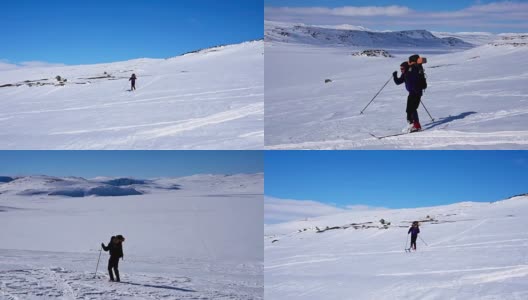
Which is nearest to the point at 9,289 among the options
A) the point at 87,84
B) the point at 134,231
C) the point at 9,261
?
the point at 9,261

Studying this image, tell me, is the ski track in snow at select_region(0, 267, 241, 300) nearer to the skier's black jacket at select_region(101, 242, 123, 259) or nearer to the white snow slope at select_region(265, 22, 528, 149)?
the skier's black jacket at select_region(101, 242, 123, 259)

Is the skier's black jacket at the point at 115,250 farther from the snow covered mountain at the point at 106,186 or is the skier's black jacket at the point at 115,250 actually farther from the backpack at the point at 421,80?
the snow covered mountain at the point at 106,186

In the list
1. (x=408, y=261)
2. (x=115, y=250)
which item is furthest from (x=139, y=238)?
(x=408, y=261)

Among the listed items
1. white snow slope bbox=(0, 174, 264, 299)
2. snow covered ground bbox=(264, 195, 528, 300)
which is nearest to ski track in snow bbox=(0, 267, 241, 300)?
white snow slope bbox=(0, 174, 264, 299)

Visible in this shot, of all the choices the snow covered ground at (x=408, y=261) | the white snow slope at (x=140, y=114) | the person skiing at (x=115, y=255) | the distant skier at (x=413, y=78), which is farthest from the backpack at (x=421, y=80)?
the person skiing at (x=115, y=255)

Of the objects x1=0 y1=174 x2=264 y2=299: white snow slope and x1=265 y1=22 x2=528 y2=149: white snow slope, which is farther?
x1=265 y1=22 x2=528 y2=149: white snow slope
